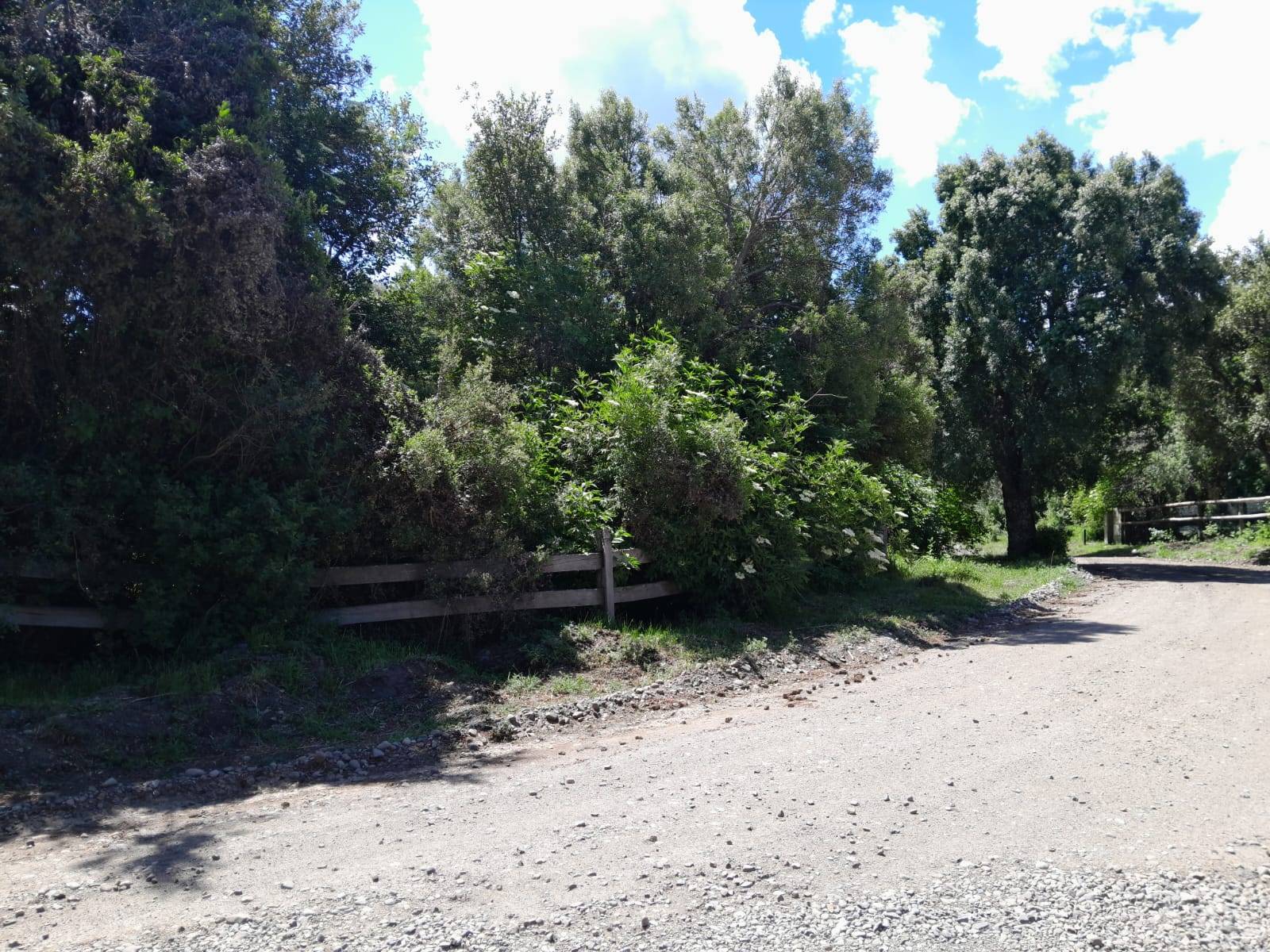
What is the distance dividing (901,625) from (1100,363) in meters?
14.4

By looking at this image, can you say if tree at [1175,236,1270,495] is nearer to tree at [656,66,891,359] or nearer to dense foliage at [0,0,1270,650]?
dense foliage at [0,0,1270,650]

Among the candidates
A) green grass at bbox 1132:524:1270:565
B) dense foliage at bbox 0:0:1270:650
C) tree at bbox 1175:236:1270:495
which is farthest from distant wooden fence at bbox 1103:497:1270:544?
dense foliage at bbox 0:0:1270:650

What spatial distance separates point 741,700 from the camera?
8578 millimetres

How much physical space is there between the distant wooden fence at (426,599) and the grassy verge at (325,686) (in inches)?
10.5

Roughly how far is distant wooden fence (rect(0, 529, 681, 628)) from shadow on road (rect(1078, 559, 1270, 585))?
1624 centimetres

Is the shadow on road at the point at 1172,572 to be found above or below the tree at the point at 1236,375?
below

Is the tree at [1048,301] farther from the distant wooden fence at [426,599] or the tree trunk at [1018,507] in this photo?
the distant wooden fence at [426,599]

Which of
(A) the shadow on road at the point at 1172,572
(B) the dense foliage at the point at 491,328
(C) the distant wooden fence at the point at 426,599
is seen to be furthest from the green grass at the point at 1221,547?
(C) the distant wooden fence at the point at 426,599

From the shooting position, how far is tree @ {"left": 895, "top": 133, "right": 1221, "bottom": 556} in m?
23.8

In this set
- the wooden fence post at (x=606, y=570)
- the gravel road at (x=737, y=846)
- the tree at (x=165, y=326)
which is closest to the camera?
the gravel road at (x=737, y=846)

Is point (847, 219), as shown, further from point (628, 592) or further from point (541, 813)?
point (541, 813)

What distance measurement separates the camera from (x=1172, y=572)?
24.3m

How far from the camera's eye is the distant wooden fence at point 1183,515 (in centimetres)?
3039

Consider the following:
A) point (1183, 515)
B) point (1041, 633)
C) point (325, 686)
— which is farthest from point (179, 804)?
point (1183, 515)
